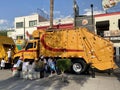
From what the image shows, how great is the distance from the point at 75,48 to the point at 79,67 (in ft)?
5.19

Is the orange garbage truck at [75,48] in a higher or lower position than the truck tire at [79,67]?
higher

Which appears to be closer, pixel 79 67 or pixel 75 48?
pixel 79 67

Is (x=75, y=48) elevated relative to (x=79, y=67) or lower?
elevated

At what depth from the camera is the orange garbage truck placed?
872 inches

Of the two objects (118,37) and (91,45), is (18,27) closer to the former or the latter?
(118,37)

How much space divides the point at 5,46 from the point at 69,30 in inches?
309

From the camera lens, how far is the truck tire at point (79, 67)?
2240 centimetres

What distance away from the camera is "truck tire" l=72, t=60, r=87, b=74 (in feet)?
73.5

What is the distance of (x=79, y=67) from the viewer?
892 inches

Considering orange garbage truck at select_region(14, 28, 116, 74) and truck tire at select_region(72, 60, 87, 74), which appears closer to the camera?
orange garbage truck at select_region(14, 28, 116, 74)

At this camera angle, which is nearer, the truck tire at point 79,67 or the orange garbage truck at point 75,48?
the orange garbage truck at point 75,48

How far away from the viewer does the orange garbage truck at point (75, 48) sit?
2216cm

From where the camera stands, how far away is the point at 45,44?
2420 centimetres

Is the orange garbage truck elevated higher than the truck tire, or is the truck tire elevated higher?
the orange garbage truck
